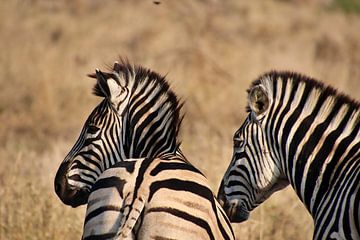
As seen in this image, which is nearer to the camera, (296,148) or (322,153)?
(322,153)

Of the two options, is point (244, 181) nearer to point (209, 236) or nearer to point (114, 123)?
point (114, 123)

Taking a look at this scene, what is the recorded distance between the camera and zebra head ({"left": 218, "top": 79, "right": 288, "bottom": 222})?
6.07m

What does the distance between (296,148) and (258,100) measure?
0.41 m

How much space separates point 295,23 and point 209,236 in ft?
58.0

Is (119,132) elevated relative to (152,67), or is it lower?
lower

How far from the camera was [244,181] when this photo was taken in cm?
618

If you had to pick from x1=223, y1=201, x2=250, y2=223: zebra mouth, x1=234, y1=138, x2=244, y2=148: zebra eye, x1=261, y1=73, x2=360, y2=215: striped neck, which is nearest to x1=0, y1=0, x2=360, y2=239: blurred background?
x1=223, y1=201, x2=250, y2=223: zebra mouth

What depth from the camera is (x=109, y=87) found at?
20.2 ft

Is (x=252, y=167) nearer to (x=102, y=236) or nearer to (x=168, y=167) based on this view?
(x=168, y=167)

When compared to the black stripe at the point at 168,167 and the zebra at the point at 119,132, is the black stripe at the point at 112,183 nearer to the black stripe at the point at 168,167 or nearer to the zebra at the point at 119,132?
the black stripe at the point at 168,167

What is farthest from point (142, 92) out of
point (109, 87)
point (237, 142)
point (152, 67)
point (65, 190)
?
point (152, 67)

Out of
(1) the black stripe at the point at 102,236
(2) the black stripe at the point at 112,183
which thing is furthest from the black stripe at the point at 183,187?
(1) the black stripe at the point at 102,236

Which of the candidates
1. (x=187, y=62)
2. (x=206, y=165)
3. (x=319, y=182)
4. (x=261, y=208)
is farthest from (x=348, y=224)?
(x=187, y=62)

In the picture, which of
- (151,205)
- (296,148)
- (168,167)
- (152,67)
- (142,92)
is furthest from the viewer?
(152,67)
